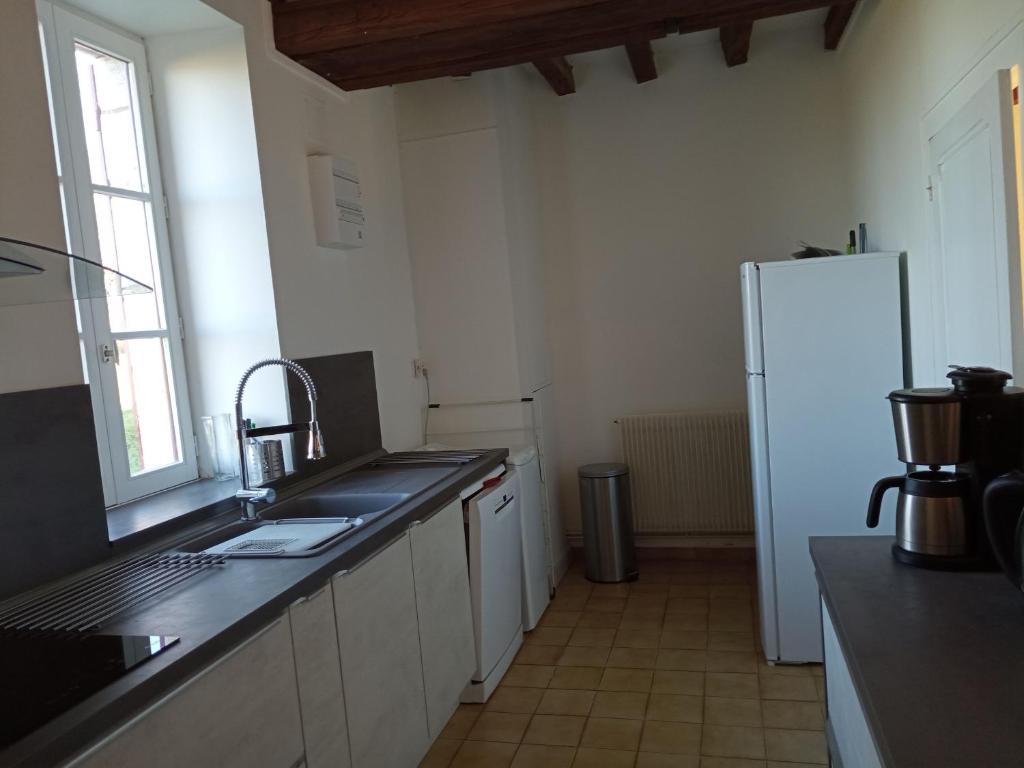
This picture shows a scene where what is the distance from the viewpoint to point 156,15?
2.75 metres

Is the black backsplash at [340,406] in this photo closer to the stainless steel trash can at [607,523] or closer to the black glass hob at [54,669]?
the stainless steel trash can at [607,523]

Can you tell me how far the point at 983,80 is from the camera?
2.11 metres

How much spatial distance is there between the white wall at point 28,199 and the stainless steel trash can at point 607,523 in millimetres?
2928

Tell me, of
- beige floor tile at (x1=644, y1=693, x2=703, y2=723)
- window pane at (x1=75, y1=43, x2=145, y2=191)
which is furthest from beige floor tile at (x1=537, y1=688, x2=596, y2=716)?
window pane at (x1=75, y1=43, x2=145, y2=191)

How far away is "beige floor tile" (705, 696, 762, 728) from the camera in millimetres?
2955

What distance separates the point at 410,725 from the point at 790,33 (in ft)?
13.0

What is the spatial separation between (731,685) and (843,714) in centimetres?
160

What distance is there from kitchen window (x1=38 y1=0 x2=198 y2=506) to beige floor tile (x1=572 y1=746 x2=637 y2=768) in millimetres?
1691

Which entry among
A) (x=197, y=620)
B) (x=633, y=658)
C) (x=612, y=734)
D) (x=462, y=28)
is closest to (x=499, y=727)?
(x=612, y=734)

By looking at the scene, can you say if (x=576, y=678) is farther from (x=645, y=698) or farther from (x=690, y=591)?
(x=690, y=591)

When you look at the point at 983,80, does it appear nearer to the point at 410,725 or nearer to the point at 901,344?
the point at 901,344

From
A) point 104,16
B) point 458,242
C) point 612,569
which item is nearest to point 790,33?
point 458,242

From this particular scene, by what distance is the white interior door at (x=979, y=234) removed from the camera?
1.96 metres

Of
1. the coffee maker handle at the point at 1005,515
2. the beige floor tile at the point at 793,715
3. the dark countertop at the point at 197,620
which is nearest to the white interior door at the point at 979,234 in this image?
the coffee maker handle at the point at 1005,515
